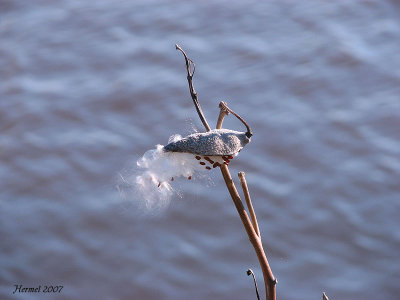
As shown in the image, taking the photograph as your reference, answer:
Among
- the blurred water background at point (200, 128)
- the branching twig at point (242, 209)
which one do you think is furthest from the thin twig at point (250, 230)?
the blurred water background at point (200, 128)

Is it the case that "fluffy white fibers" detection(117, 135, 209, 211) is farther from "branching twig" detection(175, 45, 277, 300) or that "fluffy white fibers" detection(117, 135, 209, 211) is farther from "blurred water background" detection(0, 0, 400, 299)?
"blurred water background" detection(0, 0, 400, 299)

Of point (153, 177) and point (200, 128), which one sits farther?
point (200, 128)

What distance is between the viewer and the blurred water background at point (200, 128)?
1111 millimetres

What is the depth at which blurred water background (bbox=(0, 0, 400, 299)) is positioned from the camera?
3.65 feet

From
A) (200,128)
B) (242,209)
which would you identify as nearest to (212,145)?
(242,209)

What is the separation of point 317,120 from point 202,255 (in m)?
0.46

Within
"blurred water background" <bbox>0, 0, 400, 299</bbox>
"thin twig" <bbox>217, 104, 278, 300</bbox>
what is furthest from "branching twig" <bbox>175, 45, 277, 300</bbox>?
"blurred water background" <bbox>0, 0, 400, 299</bbox>

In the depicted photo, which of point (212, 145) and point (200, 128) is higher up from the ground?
point (200, 128)

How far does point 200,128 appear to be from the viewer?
1162mm

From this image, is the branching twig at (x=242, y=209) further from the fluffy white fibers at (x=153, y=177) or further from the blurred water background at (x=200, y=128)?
the blurred water background at (x=200, y=128)

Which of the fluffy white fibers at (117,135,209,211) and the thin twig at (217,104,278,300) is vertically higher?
the fluffy white fibers at (117,135,209,211)

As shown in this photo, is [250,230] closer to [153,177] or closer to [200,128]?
[153,177]

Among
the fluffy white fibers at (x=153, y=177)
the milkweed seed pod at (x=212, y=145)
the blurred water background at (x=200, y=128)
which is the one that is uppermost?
the blurred water background at (x=200, y=128)

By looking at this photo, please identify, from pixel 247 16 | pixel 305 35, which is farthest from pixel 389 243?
pixel 247 16
